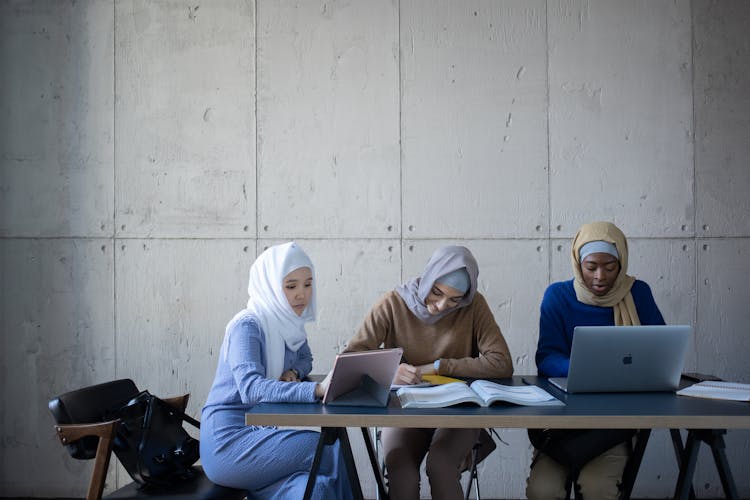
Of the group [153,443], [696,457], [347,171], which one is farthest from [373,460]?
[347,171]

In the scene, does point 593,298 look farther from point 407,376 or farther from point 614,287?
point 407,376

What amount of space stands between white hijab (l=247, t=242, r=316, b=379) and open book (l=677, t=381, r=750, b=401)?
1511 millimetres

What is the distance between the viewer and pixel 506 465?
4.30m

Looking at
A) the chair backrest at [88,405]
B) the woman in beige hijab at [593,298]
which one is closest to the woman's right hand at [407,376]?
the woman in beige hijab at [593,298]

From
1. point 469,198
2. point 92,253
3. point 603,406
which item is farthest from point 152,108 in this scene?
point 603,406

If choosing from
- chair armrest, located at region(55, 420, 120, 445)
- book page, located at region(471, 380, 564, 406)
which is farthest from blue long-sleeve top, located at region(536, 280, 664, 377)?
chair armrest, located at region(55, 420, 120, 445)

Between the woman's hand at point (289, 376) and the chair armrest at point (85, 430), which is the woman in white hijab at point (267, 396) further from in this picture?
the chair armrest at point (85, 430)

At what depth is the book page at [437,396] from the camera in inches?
92.0

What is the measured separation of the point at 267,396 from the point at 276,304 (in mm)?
484

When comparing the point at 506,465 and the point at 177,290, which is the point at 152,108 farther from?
the point at 506,465

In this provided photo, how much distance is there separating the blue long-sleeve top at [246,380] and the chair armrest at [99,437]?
1.16ft

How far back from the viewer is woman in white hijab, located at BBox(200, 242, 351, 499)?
8.21 ft

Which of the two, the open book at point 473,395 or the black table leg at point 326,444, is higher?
the open book at point 473,395

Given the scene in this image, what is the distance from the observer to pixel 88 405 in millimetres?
2762
